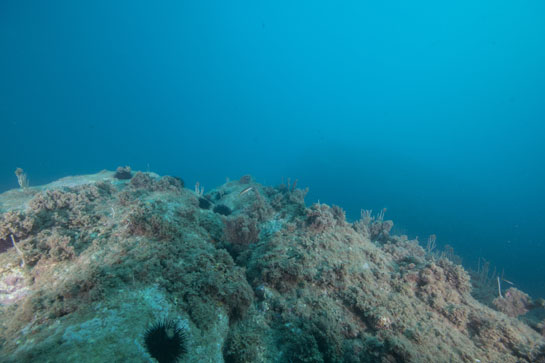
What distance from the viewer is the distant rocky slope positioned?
3389 mm

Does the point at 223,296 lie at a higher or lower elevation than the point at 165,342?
higher

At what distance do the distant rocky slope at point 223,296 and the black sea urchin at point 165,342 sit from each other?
1.0 inches

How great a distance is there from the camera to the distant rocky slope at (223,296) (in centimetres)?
339

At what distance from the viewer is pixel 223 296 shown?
178 inches

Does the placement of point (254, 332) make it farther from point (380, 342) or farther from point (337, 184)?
point (337, 184)

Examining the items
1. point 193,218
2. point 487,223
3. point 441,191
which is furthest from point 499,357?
point 441,191

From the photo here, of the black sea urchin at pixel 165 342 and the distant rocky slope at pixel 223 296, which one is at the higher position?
the distant rocky slope at pixel 223 296

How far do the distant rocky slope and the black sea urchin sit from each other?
1.0 inches

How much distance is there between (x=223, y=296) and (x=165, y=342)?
4.82ft

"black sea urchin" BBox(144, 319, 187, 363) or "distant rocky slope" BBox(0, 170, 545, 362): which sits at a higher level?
"distant rocky slope" BBox(0, 170, 545, 362)

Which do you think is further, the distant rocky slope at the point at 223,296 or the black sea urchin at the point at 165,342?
the distant rocky slope at the point at 223,296

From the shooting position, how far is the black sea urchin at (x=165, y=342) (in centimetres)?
303

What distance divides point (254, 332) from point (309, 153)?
106171mm

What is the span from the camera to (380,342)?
446cm
